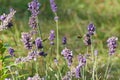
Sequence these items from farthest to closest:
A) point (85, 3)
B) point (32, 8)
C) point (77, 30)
Result: 1. point (85, 3)
2. point (77, 30)
3. point (32, 8)

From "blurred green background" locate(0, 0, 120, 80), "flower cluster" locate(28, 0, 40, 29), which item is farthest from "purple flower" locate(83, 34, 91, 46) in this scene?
"blurred green background" locate(0, 0, 120, 80)

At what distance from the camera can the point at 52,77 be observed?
331cm

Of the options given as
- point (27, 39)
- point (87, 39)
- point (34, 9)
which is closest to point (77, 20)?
point (87, 39)

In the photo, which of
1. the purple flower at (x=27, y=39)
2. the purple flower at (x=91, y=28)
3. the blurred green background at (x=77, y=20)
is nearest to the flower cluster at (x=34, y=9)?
the purple flower at (x=27, y=39)

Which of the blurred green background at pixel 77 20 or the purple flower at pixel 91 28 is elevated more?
the blurred green background at pixel 77 20

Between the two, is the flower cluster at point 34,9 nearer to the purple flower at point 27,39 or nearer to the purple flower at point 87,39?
the purple flower at point 27,39

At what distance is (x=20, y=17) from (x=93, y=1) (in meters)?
1.22

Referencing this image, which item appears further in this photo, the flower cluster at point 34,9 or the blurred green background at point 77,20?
the blurred green background at point 77,20

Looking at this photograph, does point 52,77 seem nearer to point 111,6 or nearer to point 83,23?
point 83,23

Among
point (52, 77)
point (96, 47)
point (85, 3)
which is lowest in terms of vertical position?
point (52, 77)

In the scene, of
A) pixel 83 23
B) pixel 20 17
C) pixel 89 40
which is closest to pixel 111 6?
pixel 83 23

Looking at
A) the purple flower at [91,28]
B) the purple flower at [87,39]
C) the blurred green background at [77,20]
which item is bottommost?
the purple flower at [87,39]

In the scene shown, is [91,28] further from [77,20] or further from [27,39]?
[77,20]

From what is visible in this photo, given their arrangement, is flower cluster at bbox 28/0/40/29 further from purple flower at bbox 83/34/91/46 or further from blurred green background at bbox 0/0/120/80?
blurred green background at bbox 0/0/120/80
